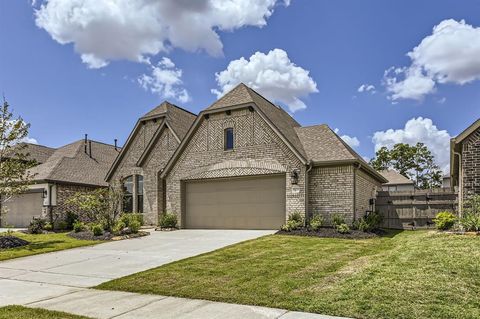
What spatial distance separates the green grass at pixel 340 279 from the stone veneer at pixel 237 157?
232 inches

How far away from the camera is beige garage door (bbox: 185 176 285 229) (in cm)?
1669

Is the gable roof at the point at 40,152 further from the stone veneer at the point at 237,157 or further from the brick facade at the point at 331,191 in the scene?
the brick facade at the point at 331,191

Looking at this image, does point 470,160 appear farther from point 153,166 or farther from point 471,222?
point 153,166

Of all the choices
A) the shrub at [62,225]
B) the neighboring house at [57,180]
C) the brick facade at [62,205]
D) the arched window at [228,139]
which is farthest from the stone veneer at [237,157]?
the neighboring house at [57,180]

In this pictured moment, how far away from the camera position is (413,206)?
56.3ft

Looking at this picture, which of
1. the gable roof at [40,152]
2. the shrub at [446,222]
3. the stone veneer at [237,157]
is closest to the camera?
the shrub at [446,222]

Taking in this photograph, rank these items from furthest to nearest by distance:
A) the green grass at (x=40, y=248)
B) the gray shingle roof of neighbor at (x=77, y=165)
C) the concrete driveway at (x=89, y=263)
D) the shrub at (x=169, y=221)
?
the gray shingle roof of neighbor at (x=77, y=165)
the shrub at (x=169, y=221)
the green grass at (x=40, y=248)
the concrete driveway at (x=89, y=263)

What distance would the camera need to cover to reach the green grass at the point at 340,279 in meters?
5.36

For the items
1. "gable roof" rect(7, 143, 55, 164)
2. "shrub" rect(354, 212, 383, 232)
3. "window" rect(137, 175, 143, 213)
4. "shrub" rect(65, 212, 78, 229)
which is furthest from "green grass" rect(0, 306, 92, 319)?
"gable roof" rect(7, 143, 55, 164)

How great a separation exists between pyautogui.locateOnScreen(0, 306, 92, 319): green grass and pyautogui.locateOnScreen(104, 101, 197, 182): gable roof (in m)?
15.6

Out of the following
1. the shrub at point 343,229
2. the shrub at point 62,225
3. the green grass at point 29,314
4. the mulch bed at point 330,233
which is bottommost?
the shrub at point 62,225

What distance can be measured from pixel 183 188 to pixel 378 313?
590 inches

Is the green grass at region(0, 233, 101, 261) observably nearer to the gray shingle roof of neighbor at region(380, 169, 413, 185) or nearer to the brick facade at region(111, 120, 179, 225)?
the brick facade at region(111, 120, 179, 225)

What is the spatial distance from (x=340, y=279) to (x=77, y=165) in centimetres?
2288
